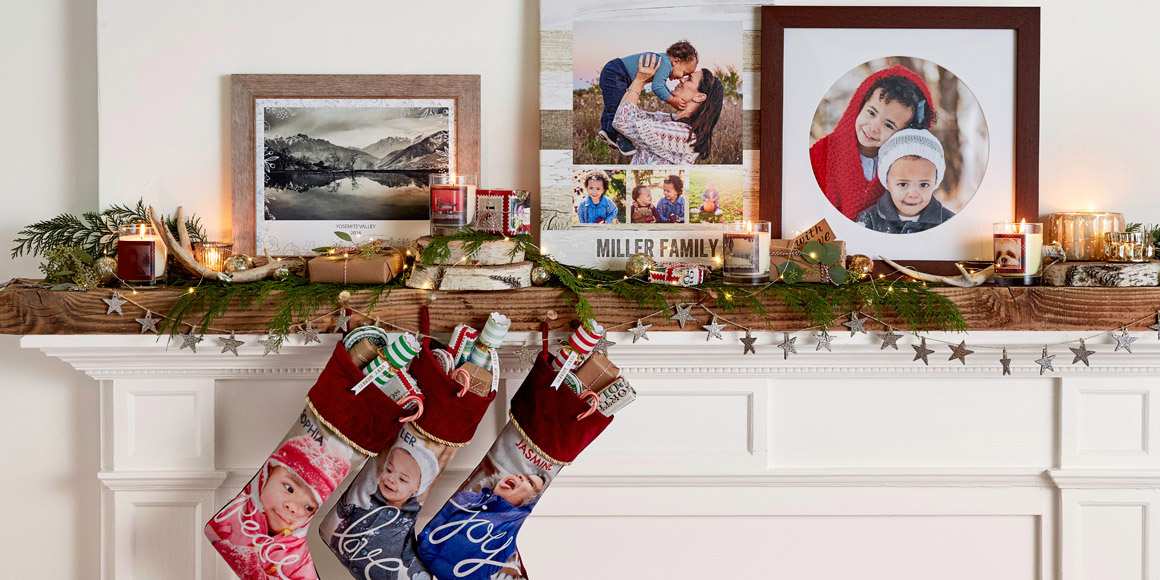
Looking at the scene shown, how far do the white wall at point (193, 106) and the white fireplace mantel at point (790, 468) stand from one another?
236 mm

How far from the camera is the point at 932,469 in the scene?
→ 1.55m

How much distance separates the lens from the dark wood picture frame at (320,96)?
62.5 inches

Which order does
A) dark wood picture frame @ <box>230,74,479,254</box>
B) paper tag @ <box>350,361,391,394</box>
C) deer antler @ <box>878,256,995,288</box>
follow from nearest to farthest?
paper tag @ <box>350,361,391,394</box>
deer antler @ <box>878,256,995,288</box>
dark wood picture frame @ <box>230,74,479,254</box>

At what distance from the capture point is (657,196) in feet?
5.25

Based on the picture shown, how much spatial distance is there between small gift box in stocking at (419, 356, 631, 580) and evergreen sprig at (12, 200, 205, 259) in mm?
685

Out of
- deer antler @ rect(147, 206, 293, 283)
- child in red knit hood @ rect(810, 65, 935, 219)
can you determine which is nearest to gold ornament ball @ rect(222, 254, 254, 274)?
deer antler @ rect(147, 206, 293, 283)

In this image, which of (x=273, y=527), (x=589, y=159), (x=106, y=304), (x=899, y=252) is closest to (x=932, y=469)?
(x=899, y=252)

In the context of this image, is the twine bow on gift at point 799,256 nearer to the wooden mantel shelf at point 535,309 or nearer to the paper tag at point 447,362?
the wooden mantel shelf at point 535,309

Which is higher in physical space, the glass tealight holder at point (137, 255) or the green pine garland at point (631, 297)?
the glass tealight holder at point (137, 255)

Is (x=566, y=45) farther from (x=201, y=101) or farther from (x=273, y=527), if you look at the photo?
(x=273, y=527)

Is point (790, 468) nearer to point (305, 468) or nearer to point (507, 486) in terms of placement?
point (507, 486)

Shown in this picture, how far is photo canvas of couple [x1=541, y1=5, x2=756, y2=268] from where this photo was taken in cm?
159

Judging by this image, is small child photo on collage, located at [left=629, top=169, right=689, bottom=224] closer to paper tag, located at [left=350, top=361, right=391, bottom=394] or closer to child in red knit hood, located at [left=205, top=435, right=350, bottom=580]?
paper tag, located at [left=350, top=361, right=391, bottom=394]

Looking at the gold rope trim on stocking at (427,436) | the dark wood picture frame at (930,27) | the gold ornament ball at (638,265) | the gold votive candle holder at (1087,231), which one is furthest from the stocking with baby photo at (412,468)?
the gold votive candle holder at (1087,231)
